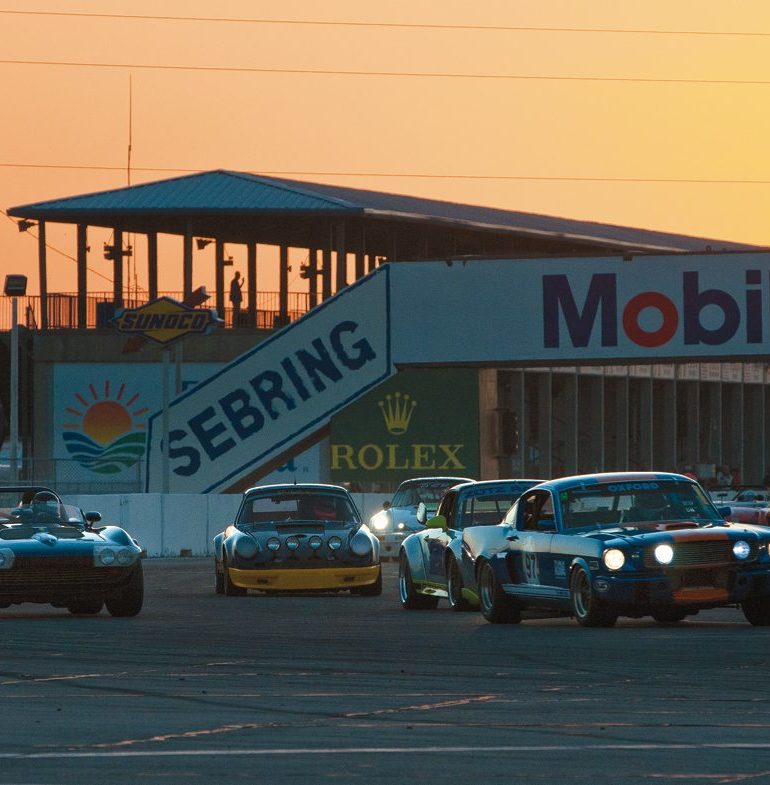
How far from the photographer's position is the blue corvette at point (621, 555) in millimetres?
17859

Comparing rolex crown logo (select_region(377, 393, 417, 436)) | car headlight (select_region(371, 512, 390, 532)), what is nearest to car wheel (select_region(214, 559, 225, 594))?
car headlight (select_region(371, 512, 390, 532))

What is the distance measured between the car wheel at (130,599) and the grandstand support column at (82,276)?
1686 inches

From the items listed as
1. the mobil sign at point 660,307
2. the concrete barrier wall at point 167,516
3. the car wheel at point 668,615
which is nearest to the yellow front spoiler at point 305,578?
the car wheel at point 668,615

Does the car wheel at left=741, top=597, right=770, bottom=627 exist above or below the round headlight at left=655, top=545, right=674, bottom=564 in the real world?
below

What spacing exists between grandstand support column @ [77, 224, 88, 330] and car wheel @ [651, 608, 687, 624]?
45374mm

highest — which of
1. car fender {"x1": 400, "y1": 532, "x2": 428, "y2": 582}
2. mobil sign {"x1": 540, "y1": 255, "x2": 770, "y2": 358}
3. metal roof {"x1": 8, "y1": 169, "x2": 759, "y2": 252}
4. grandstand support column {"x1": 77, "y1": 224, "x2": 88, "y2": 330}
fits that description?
metal roof {"x1": 8, "y1": 169, "x2": 759, "y2": 252}

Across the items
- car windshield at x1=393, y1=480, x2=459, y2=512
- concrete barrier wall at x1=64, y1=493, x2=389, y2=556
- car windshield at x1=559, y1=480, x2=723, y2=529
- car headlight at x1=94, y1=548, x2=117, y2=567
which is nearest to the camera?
car windshield at x1=559, y1=480, x2=723, y2=529

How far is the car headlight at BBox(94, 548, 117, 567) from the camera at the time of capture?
21.0m

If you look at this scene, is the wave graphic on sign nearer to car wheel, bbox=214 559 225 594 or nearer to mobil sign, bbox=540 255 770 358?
mobil sign, bbox=540 255 770 358

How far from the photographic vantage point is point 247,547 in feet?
81.3

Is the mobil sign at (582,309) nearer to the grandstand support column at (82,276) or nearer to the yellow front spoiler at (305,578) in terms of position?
the yellow front spoiler at (305,578)

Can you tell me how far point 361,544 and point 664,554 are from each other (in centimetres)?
740

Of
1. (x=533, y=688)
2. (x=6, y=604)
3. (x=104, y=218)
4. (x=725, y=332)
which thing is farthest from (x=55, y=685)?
(x=104, y=218)

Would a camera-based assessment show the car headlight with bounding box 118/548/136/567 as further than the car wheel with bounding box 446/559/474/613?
No
